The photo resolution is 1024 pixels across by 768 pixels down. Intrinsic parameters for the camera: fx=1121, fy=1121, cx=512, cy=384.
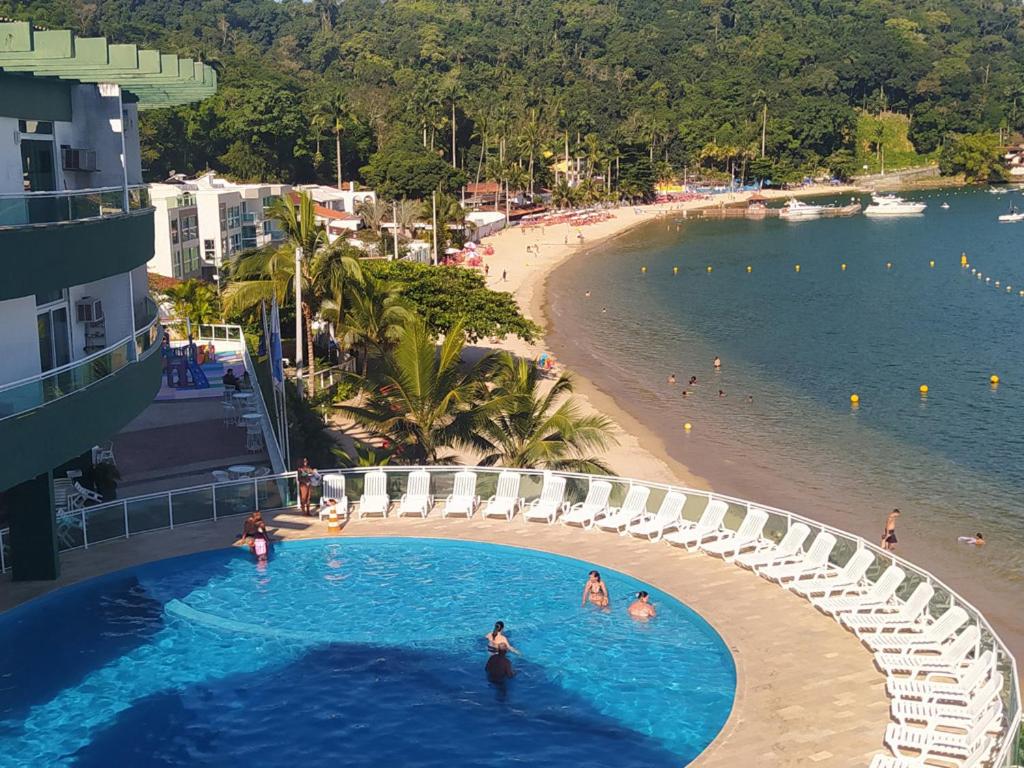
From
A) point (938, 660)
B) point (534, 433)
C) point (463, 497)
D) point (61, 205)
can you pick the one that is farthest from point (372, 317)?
point (938, 660)

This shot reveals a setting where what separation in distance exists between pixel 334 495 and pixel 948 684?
1266 centimetres

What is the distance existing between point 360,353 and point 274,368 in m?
15.0

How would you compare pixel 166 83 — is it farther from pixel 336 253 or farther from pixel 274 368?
pixel 336 253

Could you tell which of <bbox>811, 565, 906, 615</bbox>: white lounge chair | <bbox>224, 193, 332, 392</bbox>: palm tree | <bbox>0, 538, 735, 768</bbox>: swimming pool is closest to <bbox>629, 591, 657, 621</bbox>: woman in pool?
<bbox>0, 538, 735, 768</bbox>: swimming pool

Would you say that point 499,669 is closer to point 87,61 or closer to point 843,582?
point 843,582

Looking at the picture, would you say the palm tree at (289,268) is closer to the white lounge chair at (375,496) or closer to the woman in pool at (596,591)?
the white lounge chair at (375,496)

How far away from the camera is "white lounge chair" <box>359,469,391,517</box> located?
23.2 meters

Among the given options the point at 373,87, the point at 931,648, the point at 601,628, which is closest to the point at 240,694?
the point at 601,628

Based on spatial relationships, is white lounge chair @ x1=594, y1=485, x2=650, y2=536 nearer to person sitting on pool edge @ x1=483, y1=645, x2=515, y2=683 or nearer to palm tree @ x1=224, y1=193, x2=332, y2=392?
person sitting on pool edge @ x1=483, y1=645, x2=515, y2=683

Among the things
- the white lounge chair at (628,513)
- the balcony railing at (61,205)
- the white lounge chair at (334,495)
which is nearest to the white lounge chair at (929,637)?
the white lounge chair at (628,513)

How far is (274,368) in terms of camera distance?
26031 mm

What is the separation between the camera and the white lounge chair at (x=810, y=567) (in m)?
19.6

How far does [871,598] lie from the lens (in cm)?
1839

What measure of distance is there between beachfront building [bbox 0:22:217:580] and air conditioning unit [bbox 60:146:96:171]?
0.06 ft
